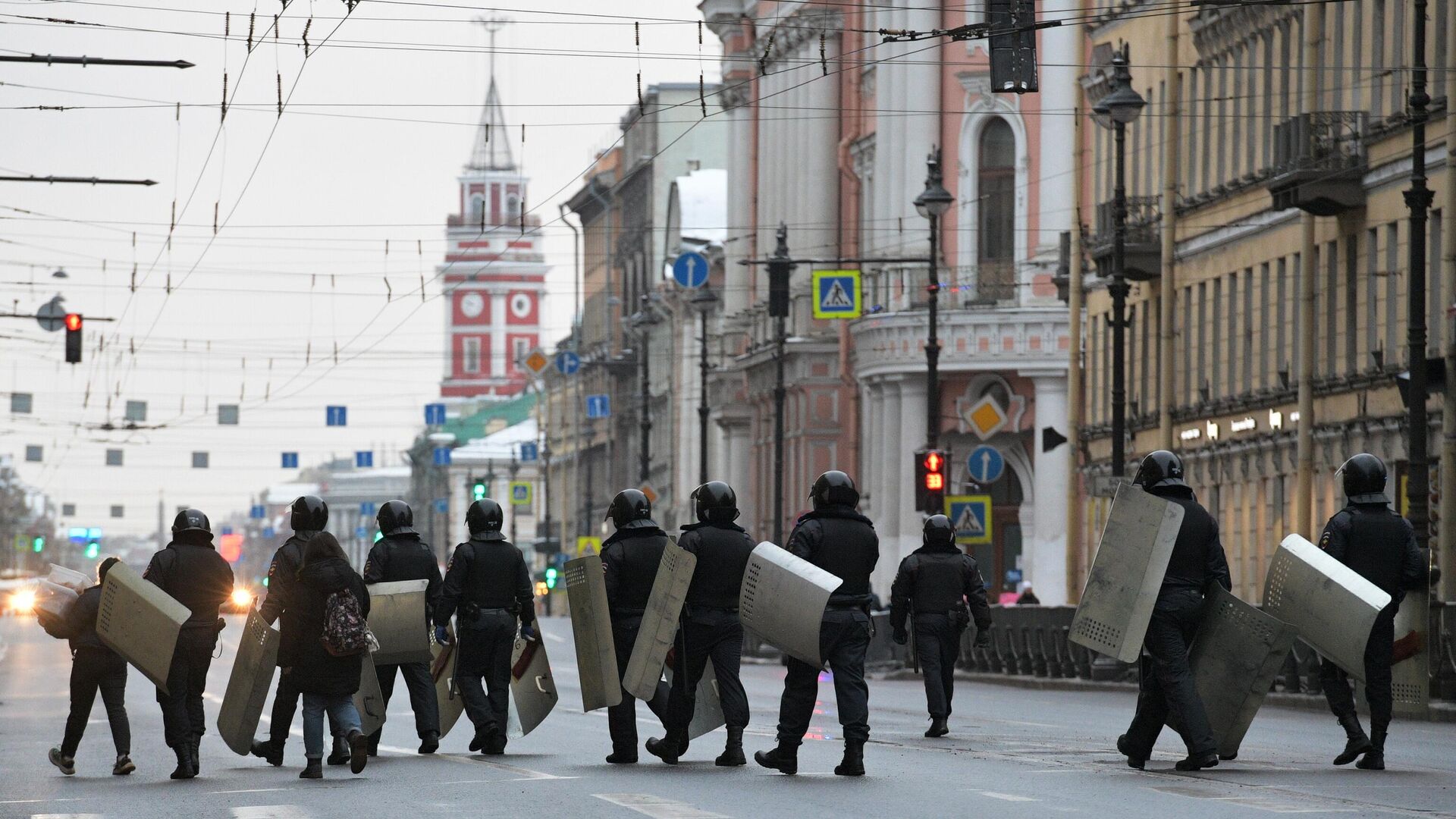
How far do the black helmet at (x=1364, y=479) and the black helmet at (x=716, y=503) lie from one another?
147 inches

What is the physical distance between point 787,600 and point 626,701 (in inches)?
79.1

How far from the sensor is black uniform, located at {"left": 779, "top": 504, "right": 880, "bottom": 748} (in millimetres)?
16641

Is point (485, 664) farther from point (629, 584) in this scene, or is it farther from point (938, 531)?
point (938, 531)

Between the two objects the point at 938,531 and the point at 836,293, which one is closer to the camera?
the point at 938,531

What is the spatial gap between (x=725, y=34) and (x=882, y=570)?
69.1ft

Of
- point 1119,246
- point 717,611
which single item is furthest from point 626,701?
point 1119,246

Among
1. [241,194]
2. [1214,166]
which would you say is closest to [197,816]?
[241,194]

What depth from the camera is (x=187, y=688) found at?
18312mm

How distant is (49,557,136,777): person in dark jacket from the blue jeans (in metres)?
1.55

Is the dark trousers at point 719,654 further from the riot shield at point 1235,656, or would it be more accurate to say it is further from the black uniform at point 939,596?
the black uniform at point 939,596

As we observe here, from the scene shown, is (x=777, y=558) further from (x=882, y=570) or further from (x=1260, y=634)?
(x=882, y=570)

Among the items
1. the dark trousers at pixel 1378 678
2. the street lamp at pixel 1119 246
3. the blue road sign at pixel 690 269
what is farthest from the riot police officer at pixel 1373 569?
the blue road sign at pixel 690 269

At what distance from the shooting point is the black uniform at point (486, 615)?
19.5 m

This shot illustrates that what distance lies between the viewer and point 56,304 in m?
50.1
